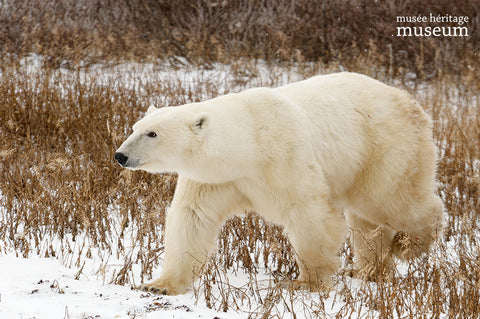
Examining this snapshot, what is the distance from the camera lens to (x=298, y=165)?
3.23 m

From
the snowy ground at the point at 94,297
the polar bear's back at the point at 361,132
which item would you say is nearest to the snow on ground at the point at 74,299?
the snowy ground at the point at 94,297

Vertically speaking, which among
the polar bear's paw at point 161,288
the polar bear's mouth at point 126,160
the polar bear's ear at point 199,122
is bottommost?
the polar bear's paw at point 161,288

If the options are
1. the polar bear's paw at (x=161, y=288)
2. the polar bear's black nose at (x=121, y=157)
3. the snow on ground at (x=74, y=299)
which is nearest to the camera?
the snow on ground at (x=74, y=299)

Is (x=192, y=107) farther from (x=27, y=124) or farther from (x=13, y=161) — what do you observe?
(x=27, y=124)

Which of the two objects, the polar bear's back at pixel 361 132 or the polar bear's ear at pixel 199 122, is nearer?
the polar bear's ear at pixel 199 122

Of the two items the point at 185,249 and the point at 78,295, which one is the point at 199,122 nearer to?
the point at 185,249

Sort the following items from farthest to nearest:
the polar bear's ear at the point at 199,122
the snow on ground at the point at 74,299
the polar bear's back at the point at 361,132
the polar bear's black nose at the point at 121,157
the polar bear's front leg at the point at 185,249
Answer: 1. the polar bear's back at the point at 361,132
2. the polar bear's front leg at the point at 185,249
3. the polar bear's ear at the point at 199,122
4. the polar bear's black nose at the point at 121,157
5. the snow on ground at the point at 74,299

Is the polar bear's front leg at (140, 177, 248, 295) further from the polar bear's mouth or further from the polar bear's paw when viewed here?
the polar bear's mouth

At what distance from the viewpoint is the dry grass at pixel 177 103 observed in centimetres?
322

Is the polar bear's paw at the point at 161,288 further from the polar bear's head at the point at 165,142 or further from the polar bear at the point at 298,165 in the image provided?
the polar bear's head at the point at 165,142

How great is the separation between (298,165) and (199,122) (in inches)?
23.2

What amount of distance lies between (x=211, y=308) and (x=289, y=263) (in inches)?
42.7

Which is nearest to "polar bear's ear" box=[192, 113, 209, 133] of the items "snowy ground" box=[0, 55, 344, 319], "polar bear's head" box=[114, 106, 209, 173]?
"polar bear's head" box=[114, 106, 209, 173]

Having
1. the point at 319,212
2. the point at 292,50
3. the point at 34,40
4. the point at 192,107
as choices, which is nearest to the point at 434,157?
the point at 319,212
